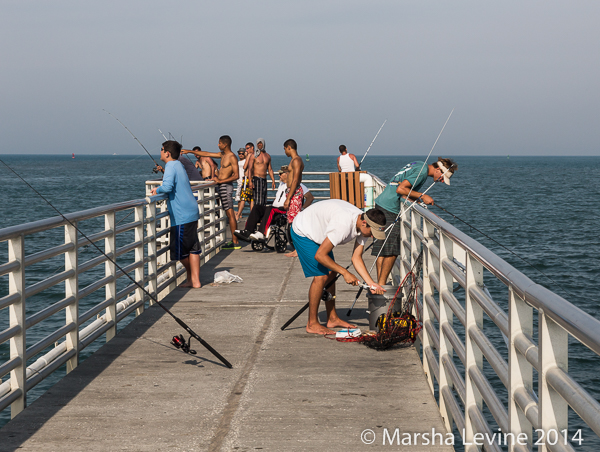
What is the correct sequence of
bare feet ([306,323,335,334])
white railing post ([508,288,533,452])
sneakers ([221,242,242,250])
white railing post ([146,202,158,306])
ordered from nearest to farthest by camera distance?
white railing post ([508,288,533,452])
bare feet ([306,323,335,334])
white railing post ([146,202,158,306])
sneakers ([221,242,242,250])

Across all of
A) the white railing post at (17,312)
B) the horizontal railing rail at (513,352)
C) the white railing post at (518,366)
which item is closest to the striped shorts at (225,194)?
the horizontal railing rail at (513,352)

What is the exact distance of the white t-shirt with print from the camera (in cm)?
584

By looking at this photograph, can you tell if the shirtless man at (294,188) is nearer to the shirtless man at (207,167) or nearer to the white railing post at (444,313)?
the shirtless man at (207,167)

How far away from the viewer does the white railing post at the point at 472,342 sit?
3.54 m

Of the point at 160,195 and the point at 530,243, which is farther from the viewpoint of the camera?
the point at 530,243

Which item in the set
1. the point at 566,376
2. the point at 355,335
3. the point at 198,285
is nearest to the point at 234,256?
the point at 198,285

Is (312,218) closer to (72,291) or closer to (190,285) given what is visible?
(72,291)

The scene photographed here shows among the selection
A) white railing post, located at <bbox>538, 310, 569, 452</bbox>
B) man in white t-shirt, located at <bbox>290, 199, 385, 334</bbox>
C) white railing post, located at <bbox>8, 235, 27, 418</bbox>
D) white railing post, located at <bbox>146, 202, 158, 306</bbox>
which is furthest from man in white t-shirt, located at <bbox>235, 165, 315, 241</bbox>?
white railing post, located at <bbox>538, 310, 569, 452</bbox>

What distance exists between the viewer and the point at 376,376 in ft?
17.2

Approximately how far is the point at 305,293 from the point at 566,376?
640 centimetres

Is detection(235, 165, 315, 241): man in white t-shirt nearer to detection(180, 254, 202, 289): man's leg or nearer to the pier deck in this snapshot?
detection(180, 254, 202, 289): man's leg

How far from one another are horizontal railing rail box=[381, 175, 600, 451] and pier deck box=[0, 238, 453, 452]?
1.51ft

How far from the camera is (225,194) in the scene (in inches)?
484

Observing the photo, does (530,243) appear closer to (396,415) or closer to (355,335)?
(355,335)
